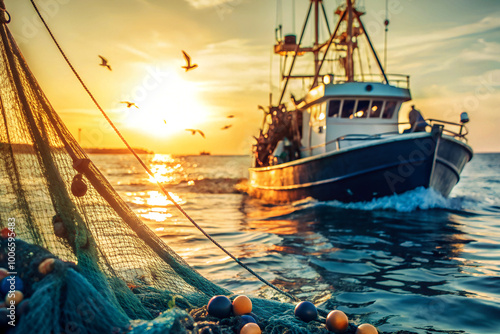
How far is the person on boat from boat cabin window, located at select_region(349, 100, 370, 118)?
1368 mm

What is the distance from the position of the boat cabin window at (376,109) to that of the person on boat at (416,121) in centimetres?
102

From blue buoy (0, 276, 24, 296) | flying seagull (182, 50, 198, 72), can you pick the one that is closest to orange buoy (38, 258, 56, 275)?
blue buoy (0, 276, 24, 296)

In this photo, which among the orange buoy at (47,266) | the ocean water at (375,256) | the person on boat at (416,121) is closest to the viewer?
the orange buoy at (47,266)

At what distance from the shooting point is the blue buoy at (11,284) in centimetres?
252

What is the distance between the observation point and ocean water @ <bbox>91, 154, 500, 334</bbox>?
4441mm

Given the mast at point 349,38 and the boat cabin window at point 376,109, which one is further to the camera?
the mast at point 349,38

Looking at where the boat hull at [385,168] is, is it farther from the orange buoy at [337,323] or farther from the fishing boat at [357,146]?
the orange buoy at [337,323]

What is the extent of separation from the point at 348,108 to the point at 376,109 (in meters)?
0.97

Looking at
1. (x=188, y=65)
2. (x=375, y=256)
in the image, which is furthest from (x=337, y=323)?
(x=375, y=256)

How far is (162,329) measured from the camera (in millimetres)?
2066

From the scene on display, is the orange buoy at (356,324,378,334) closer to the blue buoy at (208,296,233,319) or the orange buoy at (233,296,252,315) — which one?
the orange buoy at (233,296,252,315)

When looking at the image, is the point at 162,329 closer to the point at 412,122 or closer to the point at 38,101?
the point at 38,101

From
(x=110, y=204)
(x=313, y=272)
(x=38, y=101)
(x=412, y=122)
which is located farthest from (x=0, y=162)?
(x=412, y=122)

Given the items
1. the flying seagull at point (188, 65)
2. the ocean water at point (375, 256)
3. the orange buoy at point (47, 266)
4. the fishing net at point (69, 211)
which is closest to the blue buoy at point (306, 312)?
the fishing net at point (69, 211)
